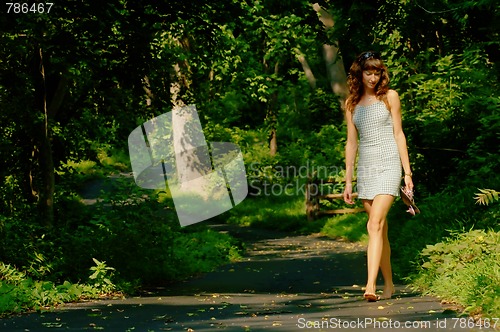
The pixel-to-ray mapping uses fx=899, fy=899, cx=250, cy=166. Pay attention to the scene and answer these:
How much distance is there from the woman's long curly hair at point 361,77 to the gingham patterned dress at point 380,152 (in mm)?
120

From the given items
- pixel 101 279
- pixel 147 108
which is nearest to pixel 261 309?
pixel 101 279

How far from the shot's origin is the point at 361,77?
812 centimetres

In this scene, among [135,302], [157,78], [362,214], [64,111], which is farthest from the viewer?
[362,214]

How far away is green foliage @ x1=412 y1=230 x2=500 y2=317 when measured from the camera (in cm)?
730

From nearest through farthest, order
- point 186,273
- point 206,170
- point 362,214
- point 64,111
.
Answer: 1. point 186,273
2. point 64,111
3. point 362,214
4. point 206,170

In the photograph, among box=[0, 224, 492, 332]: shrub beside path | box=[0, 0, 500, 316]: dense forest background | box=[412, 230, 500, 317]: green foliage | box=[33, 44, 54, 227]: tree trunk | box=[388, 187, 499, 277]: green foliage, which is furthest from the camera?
box=[33, 44, 54, 227]: tree trunk

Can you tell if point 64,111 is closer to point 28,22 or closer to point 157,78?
point 157,78

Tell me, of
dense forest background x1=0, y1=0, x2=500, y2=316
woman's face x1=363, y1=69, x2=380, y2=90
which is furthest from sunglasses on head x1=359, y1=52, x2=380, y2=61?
dense forest background x1=0, y1=0, x2=500, y2=316

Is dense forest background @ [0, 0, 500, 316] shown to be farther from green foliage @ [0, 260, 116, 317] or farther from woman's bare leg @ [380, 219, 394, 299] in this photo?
woman's bare leg @ [380, 219, 394, 299]

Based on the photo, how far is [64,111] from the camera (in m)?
20.4

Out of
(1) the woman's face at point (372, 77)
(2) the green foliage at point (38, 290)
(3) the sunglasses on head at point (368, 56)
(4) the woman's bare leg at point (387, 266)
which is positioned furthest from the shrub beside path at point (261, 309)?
(3) the sunglasses on head at point (368, 56)

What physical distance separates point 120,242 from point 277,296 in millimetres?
3095

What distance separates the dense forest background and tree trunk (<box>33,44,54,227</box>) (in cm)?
3

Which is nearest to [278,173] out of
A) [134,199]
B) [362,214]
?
[362,214]
